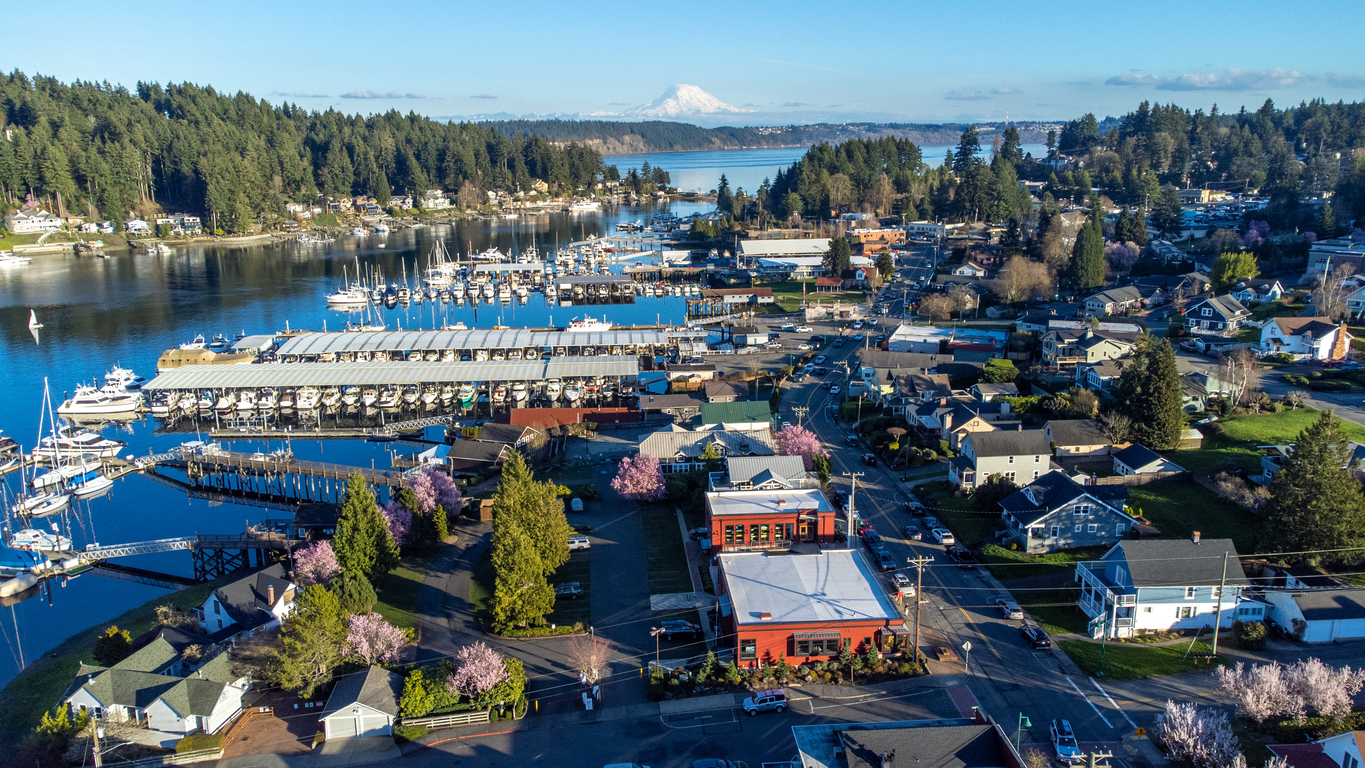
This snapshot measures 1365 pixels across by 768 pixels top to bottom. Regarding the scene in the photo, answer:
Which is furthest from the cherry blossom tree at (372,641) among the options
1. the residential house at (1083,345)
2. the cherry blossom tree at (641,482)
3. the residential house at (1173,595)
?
the residential house at (1083,345)

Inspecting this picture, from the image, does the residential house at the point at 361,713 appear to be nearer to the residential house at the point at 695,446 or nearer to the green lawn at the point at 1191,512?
the residential house at the point at 695,446

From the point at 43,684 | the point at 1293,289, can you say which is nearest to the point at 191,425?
the point at 43,684

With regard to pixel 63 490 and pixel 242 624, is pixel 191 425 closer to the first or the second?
pixel 63 490

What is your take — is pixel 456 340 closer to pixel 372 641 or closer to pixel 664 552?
pixel 664 552

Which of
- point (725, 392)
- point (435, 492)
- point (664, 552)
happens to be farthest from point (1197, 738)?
point (725, 392)

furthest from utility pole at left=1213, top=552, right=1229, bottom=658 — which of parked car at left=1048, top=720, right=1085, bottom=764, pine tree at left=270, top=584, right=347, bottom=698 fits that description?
pine tree at left=270, top=584, right=347, bottom=698
